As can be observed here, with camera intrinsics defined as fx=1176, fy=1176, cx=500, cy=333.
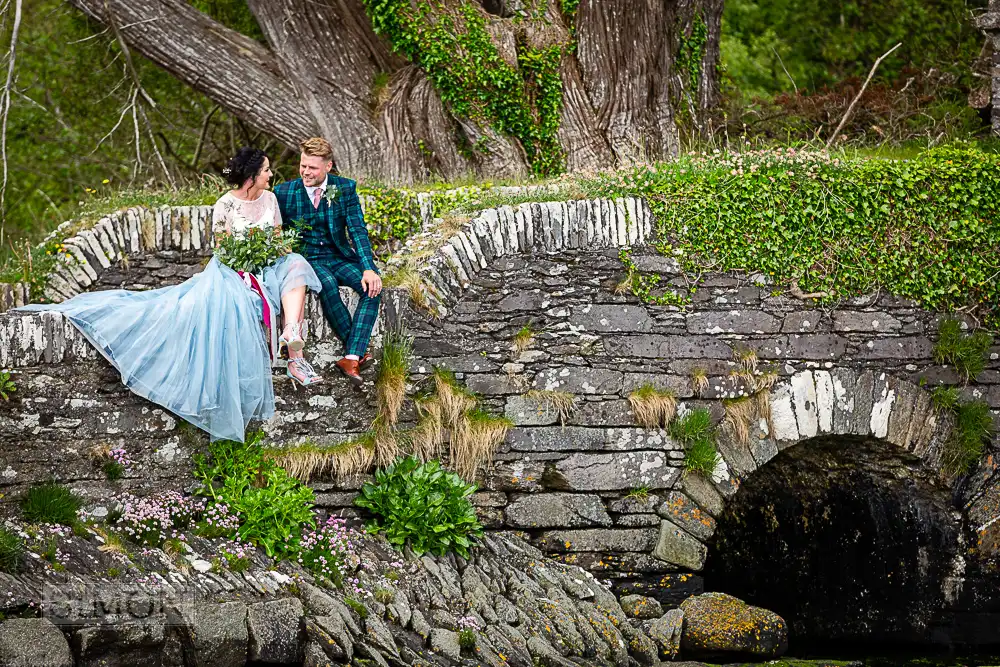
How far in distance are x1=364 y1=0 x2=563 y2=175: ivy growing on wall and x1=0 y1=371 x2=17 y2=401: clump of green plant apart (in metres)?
5.01

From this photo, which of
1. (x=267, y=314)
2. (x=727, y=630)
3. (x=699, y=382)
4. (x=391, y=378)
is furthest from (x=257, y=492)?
(x=727, y=630)

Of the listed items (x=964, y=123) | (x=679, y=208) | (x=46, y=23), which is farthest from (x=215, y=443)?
(x=46, y=23)

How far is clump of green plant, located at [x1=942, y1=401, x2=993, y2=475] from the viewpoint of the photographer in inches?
330

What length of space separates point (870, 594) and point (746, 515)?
115cm

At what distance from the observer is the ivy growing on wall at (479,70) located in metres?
9.98

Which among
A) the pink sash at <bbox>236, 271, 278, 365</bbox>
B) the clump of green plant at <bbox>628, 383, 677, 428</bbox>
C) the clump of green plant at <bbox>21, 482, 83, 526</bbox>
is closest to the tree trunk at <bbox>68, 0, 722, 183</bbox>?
the clump of green plant at <bbox>628, 383, 677, 428</bbox>

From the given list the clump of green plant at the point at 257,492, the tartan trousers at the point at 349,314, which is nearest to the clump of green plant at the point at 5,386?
the clump of green plant at the point at 257,492

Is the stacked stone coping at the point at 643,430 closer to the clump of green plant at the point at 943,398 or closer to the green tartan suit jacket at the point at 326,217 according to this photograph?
the clump of green plant at the point at 943,398

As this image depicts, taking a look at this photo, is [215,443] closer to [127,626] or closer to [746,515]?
[127,626]

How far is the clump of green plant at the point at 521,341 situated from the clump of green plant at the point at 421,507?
3.24 ft

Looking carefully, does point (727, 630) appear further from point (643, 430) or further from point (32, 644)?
point (32, 644)

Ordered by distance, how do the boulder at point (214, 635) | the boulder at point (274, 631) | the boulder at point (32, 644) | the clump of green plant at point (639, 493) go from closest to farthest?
the boulder at point (32, 644), the boulder at point (214, 635), the boulder at point (274, 631), the clump of green plant at point (639, 493)

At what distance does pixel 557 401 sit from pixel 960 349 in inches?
118

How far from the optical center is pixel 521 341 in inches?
303
